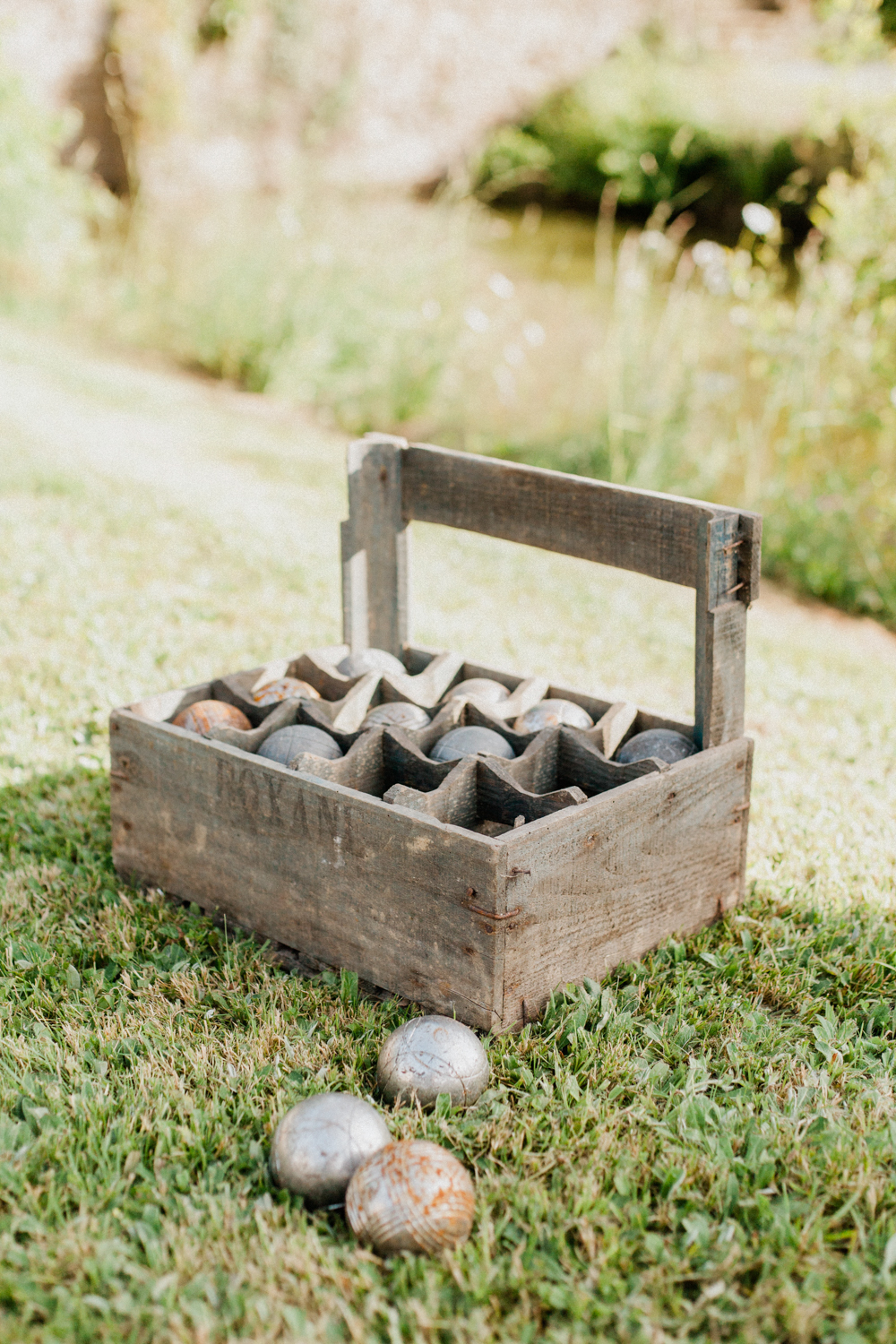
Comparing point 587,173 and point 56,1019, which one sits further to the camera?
point 587,173

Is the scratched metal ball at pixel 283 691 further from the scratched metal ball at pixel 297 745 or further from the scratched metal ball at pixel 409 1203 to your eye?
the scratched metal ball at pixel 409 1203

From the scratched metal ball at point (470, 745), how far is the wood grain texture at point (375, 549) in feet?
2.18

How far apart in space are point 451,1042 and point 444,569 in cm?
395

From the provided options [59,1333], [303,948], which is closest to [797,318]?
[303,948]

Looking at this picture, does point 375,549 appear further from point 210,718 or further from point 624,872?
point 624,872

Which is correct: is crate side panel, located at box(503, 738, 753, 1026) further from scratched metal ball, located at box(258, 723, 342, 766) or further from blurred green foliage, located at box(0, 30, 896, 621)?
blurred green foliage, located at box(0, 30, 896, 621)

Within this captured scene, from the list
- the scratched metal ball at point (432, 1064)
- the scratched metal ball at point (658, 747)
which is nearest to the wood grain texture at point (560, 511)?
the scratched metal ball at point (658, 747)

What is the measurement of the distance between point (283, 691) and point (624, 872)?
1130 millimetres

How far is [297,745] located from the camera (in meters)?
3.01

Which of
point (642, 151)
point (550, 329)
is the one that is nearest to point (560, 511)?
point (550, 329)

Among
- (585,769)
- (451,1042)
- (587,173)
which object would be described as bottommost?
(451,1042)

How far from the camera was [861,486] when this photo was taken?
6836 millimetres

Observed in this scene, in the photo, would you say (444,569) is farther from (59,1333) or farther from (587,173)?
(587,173)

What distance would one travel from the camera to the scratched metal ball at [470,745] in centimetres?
305
